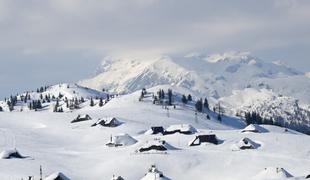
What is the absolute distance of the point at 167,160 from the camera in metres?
122

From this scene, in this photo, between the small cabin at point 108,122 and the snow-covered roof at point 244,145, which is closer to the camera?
the snow-covered roof at point 244,145

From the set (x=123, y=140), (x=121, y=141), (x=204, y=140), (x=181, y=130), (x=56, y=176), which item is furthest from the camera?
(x=181, y=130)

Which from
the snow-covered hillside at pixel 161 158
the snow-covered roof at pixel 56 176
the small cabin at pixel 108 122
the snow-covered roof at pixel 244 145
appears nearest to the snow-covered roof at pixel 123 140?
the snow-covered hillside at pixel 161 158

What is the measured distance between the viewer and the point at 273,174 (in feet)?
355

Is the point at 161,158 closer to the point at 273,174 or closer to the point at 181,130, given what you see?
the point at 273,174

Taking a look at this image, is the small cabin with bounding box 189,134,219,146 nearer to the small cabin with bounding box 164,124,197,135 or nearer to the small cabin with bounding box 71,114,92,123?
the small cabin with bounding box 164,124,197,135

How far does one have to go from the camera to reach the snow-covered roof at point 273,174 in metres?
107

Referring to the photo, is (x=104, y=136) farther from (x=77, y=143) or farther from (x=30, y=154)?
(x=30, y=154)

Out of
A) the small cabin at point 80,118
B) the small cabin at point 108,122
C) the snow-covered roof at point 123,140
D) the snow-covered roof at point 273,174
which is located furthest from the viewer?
the small cabin at point 80,118

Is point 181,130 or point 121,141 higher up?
point 181,130

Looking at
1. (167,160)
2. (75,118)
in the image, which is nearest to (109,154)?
(167,160)

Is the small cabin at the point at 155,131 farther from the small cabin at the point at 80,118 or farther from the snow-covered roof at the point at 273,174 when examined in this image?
the snow-covered roof at the point at 273,174

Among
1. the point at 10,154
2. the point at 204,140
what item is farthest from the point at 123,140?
the point at 10,154

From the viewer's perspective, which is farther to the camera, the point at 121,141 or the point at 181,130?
the point at 181,130
